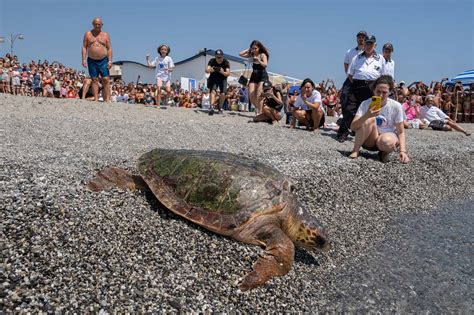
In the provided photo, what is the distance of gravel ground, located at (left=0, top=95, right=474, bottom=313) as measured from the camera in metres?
2.69

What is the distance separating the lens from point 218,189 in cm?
364

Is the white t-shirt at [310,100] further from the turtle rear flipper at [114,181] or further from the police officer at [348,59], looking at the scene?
the turtle rear flipper at [114,181]

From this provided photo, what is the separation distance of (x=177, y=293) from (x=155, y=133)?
564cm

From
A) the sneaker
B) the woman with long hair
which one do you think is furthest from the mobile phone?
the woman with long hair

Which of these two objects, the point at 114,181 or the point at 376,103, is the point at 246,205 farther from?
the point at 376,103

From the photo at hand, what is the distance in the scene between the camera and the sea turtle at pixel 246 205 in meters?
3.40

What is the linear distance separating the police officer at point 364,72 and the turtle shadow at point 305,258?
513 centimetres

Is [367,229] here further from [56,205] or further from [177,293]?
[56,205]

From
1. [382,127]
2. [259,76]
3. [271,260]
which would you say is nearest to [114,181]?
[271,260]

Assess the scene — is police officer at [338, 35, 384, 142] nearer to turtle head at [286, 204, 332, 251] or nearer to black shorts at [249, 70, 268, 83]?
black shorts at [249, 70, 268, 83]

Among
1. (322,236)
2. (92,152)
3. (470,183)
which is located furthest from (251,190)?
(470,183)

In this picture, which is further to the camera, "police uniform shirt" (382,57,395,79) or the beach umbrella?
the beach umbrella

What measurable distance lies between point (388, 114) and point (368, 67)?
1.58 m

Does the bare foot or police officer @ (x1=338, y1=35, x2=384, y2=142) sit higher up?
police officer @ (x1=338, y1=35, x2=384, y2=142)
